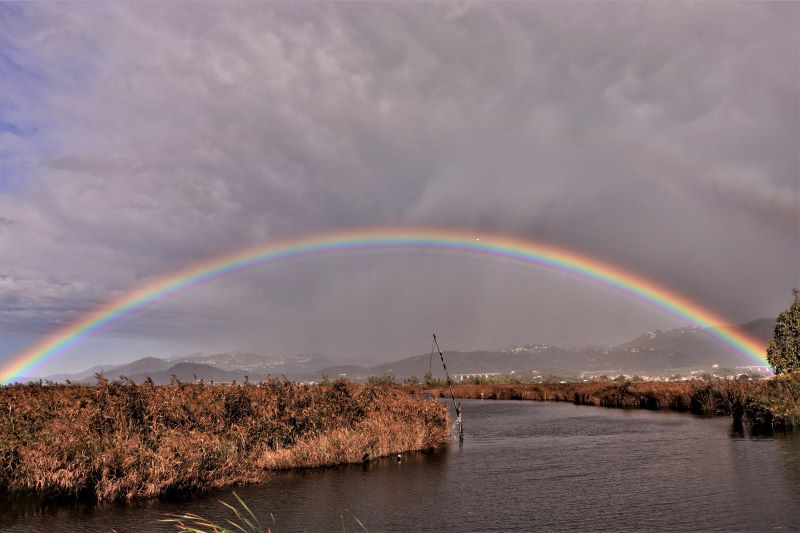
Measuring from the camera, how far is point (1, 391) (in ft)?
126

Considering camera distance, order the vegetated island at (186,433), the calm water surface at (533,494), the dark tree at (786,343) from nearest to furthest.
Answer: the calm water surface at (533,494) < the vegetated island at (186,433) < the dark tree at (786,343)

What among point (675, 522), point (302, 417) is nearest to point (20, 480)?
point (302, 417)

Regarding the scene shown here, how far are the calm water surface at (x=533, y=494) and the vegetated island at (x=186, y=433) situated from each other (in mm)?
1210

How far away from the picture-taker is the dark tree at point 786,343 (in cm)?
9192

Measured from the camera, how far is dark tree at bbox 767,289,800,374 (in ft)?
302

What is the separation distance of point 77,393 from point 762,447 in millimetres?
40080

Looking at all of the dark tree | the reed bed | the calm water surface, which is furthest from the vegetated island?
the dark tree

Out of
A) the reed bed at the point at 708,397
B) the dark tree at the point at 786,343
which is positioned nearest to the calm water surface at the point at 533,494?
the reed bed at the point at 708,397

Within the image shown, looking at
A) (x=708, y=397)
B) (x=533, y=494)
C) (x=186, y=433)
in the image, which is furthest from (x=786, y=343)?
(x=186, y=433)

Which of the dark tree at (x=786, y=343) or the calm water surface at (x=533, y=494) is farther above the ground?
the dark tree at (x=786, y=343)

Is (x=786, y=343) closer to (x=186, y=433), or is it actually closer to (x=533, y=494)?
(x=533, y=494)

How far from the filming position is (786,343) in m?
95.2

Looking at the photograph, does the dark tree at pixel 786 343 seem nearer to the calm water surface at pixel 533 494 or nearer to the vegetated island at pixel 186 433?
the calm water surface at pixel 533 494

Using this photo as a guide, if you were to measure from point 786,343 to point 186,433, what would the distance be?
321 ft
